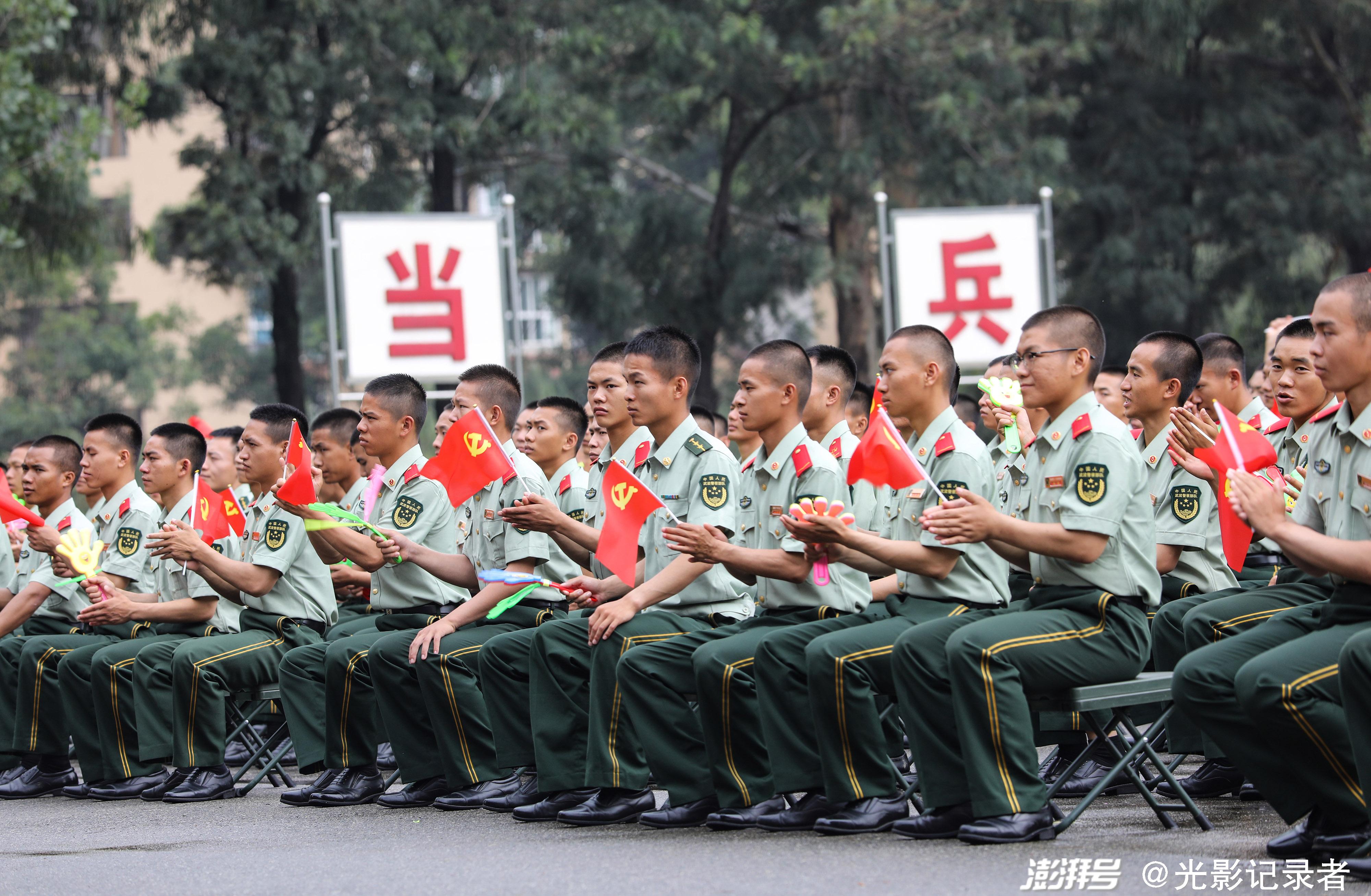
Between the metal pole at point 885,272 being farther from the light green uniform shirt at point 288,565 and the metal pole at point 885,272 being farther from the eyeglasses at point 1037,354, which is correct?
the eyeglasses at point 1037,354

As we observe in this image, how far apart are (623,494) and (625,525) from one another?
12cm

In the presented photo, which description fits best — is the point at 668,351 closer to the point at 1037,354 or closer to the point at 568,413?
the point at 568,413

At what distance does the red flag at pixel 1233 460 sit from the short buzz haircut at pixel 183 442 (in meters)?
5.15

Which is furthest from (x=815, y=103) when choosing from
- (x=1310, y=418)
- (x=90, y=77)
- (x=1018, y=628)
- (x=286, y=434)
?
(x=1018, y=628)

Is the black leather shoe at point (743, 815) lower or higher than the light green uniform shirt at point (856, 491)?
lower

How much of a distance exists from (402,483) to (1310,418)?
12.8 feet

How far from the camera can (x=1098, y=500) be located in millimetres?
5438

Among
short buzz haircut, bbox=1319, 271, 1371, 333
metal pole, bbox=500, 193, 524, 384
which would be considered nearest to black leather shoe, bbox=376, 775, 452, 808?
short buzz haircut, bbox=1319, 271, 1371, 333

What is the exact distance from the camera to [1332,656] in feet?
15.9

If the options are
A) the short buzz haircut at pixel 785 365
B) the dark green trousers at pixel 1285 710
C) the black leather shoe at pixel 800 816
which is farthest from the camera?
the short buzz haircut at pixel 785 365

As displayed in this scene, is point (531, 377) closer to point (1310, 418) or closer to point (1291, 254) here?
point (1291, 254)

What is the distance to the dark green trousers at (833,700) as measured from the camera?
18.9 ft

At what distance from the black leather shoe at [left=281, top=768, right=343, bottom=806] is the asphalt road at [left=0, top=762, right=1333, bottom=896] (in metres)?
0.30

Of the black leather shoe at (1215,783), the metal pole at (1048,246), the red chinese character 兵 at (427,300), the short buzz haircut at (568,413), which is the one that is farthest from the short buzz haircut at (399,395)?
the metal pole at (1048,246)
